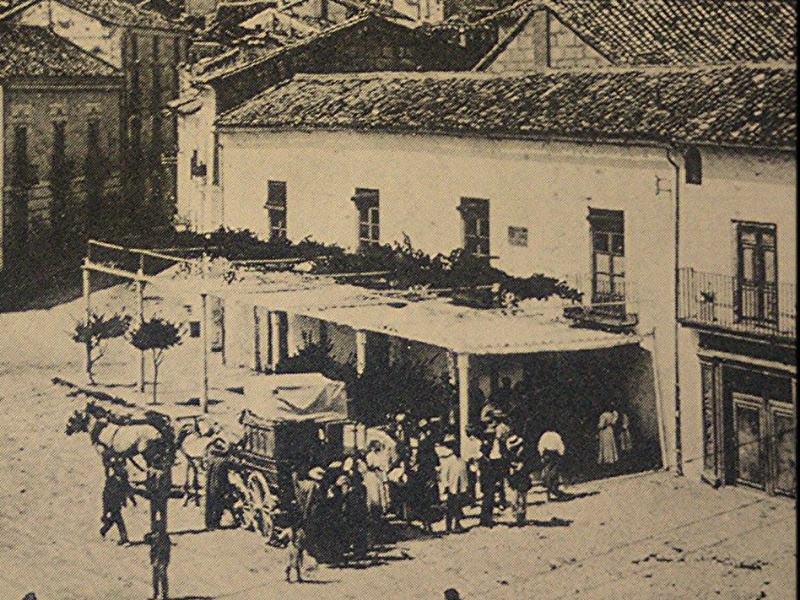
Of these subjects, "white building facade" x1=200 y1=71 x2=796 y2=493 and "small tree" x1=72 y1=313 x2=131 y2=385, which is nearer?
"white building facade" x1=200 y1=71 x2=796 y2=493

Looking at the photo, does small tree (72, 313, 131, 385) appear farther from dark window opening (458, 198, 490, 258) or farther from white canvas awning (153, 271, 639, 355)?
dark window opening (458, 198, 490, 258)

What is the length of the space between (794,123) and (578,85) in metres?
2.51

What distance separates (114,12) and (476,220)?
2.58 m

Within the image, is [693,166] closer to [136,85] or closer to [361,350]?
[361,350]

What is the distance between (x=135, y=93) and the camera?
8.18 metres

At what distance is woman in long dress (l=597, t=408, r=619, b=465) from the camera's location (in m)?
6.22

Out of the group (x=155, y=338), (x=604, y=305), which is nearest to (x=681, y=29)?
(x=604, y=305)

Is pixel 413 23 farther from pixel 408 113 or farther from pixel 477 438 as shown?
pixel 477 438

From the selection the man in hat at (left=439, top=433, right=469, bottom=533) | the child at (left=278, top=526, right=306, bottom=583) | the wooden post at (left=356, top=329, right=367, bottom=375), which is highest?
the wooden post at (left=356, top=329, right=367, bottom=375)

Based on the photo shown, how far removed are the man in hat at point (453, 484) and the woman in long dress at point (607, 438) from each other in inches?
23.3

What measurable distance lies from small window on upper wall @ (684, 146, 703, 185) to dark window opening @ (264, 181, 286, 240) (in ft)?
9.90

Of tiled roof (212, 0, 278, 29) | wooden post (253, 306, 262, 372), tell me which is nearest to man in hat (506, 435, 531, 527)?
wooden post (253, 306, 262, 372)

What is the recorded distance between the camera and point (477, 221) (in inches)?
295

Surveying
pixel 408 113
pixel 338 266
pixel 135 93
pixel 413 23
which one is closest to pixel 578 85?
pixel 408 113
